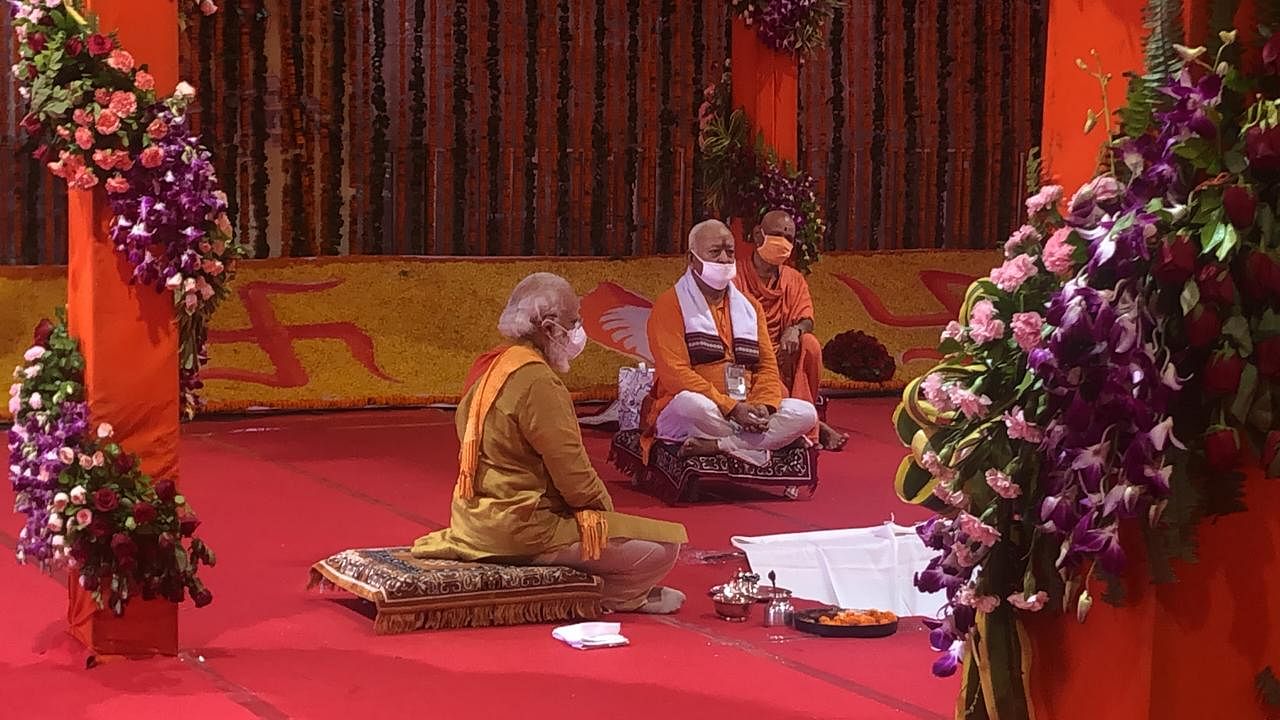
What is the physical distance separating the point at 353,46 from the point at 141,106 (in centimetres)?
713

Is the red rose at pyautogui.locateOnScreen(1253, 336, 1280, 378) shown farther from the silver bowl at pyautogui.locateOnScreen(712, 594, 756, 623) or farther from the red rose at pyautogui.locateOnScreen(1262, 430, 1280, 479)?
the silver bowl at pyautogui.locateOnScreen(712, 594, 756, 623)

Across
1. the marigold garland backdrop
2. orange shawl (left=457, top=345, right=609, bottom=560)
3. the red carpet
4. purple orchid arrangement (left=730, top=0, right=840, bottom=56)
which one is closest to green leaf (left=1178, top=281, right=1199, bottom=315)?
the red carpet

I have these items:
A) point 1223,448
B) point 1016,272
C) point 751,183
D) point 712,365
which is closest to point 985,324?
point 1016,272

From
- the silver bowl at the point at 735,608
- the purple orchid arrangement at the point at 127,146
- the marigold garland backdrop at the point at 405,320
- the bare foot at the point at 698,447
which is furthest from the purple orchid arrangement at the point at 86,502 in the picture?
the marigold garland backdrop at the point at 405,320

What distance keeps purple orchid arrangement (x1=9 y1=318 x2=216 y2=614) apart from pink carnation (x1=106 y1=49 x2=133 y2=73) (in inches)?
29.6

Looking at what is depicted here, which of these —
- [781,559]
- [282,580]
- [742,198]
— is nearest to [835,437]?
[742,198]

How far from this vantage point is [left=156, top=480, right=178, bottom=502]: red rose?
15.7ft

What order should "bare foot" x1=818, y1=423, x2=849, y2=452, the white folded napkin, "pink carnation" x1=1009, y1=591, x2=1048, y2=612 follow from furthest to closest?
"bare foot" x1=818, y1=423, x2=849, y2=452 → the white folded napkin → "pink carnation" x1=1009, y1=591, x2=1048, y2=612

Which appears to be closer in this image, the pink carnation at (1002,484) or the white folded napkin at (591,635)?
the pink carnation at (1002,484)

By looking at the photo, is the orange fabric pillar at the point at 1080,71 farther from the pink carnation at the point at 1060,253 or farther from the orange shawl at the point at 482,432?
the orange shawl at the point at 482,432

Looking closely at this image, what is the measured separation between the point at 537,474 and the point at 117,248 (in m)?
1.45

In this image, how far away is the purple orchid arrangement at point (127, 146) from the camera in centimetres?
461

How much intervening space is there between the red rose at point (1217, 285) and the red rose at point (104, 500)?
121 inches

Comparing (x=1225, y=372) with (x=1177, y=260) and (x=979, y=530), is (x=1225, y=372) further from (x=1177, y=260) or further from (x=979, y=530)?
(x=979, y=530)
